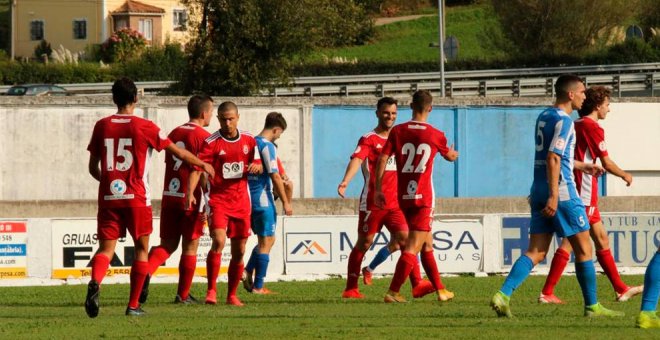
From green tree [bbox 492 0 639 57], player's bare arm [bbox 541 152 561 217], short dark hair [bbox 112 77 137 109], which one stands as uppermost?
green tree [bbox 492 0 639 57]

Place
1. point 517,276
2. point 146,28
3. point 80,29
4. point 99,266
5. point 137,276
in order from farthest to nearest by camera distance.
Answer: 1. point 146,28
2. point 80,29
3. point 137,276
4. point 99,266
5. point 517,276

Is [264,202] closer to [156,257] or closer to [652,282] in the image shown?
[156,257]

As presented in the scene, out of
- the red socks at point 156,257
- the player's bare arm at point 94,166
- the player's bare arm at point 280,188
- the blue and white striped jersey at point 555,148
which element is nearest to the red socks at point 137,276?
the red socks at point 156,257

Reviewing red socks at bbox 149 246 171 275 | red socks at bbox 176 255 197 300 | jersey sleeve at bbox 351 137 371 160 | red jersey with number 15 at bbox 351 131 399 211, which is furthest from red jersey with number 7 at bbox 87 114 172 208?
red jersey with number 15 at bbox 351 131 399 211

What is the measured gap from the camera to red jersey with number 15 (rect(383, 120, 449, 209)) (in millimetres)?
13836

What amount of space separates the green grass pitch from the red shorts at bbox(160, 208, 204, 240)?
29.0 inches

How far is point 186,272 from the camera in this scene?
45.9ft

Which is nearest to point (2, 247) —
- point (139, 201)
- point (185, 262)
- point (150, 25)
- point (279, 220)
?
point (279, 220)

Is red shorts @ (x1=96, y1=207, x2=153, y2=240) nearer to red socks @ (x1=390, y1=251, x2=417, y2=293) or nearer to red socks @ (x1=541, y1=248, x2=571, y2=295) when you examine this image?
red socks @ (x1=390, y1=251, x2=417, y2=293)

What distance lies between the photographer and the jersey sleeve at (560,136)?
11.8 meters

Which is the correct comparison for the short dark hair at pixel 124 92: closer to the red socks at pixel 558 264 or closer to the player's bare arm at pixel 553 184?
the player's bare arm at pixel 553 184

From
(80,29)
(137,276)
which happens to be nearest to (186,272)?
(137,276)

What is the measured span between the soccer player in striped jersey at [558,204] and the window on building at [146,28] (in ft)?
262

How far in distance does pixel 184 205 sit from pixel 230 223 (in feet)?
1.83
